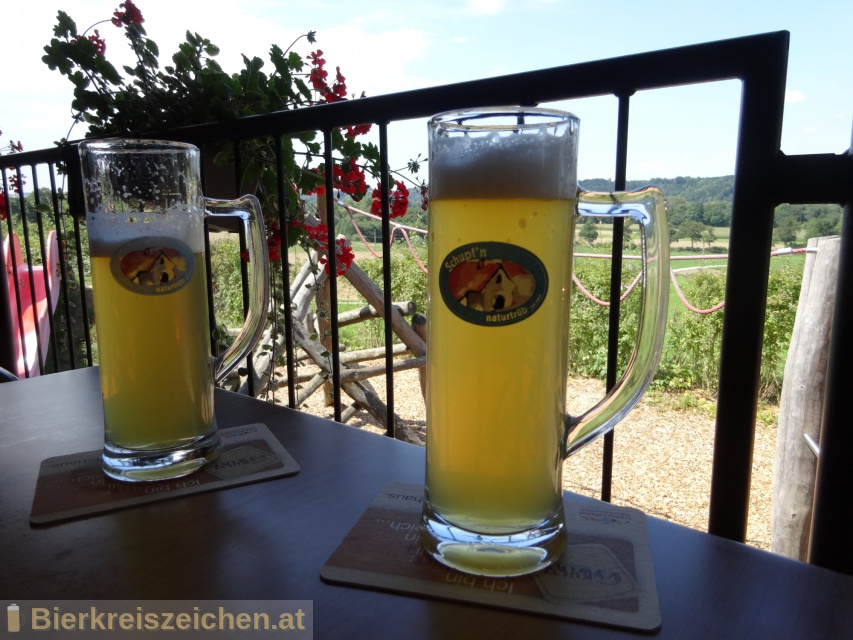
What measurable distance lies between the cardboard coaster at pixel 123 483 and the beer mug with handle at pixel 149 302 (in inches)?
0.9

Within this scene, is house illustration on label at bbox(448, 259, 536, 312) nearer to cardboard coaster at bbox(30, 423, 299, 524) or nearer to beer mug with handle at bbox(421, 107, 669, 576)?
beer mug with handle at bbox(421, 107, 669, 576)

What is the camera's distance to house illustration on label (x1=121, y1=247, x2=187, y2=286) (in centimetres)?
65

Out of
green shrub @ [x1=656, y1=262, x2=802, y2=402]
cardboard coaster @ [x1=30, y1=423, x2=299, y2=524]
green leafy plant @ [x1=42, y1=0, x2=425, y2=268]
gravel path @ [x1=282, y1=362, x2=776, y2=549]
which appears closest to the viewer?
cardboard coaster @ [x1=30, y1=423, x2=299, y2=524]

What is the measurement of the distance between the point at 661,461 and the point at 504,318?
670 cm

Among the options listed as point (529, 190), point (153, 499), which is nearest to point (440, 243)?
point (529, 190)

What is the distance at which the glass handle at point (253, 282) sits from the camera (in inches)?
29.4

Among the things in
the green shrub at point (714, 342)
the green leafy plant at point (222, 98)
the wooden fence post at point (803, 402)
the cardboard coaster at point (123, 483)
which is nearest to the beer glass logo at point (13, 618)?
the cardboard coaster at point (123, 483)

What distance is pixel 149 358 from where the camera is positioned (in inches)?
26.3

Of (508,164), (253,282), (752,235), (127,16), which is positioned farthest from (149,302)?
(127,16)

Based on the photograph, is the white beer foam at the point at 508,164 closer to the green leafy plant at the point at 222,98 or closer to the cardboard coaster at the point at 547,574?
the cardboard coaster at the point at 547,574

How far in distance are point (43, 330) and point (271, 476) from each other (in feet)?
14.1

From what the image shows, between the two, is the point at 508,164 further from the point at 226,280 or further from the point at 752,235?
the point at 226,280

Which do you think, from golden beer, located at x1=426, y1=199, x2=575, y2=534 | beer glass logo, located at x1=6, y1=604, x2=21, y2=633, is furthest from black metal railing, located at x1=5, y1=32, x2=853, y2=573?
beer glass logo, located at x1=6, y1=604, x2=21, y2=633

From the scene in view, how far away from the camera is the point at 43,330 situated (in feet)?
13.7
